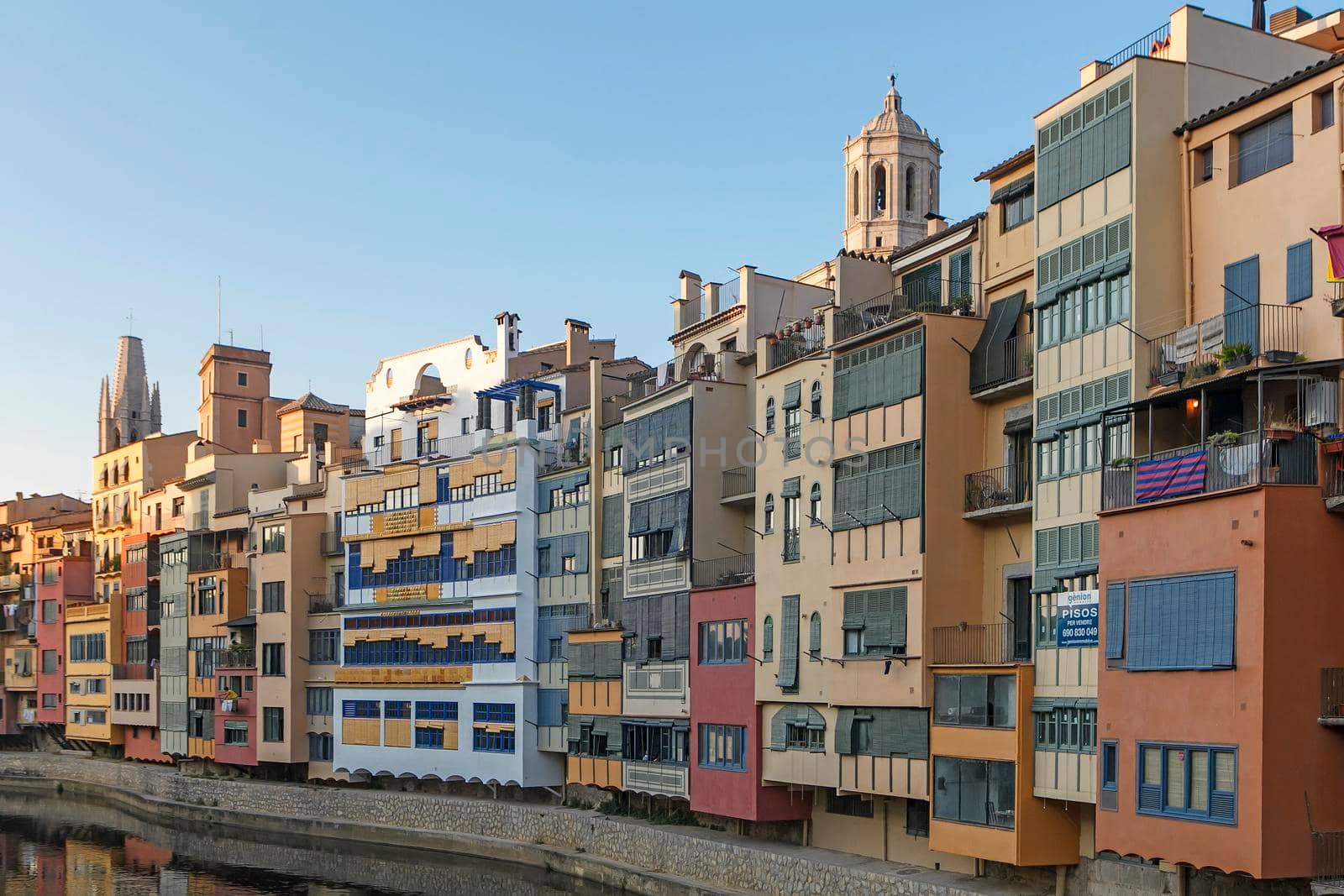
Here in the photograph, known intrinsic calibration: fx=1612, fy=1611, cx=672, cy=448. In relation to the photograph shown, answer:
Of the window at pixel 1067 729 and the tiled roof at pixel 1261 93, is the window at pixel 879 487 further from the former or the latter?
the tiled roof at pixel 1261 93

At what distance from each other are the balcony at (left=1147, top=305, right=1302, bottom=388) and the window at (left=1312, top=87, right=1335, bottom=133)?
3.25m

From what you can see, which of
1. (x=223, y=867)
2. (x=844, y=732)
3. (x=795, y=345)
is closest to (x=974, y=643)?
(x=844, y=732)

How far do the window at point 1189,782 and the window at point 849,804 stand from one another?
12.2 m

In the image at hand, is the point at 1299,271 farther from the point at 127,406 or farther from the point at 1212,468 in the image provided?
the point at 127,406

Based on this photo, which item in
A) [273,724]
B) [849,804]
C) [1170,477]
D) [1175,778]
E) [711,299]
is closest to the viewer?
[1175,778]

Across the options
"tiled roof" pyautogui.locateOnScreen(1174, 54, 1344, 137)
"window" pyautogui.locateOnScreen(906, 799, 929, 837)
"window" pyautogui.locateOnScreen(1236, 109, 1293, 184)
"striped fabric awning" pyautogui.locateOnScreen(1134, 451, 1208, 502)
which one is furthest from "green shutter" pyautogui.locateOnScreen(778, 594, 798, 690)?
"window" pyautogui.locateOnScreen(1236, 109, 1293, 184)

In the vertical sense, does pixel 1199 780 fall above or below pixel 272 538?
below

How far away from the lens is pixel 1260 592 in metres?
26.7

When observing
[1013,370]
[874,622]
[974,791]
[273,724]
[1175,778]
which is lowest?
[273,724]

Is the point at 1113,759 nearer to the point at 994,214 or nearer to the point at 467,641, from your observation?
the point at 994,214

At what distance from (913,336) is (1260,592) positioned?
42.3ft

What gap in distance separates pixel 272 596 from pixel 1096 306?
47.3 m

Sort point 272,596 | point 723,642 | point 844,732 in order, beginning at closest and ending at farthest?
point 844,732
point 723,642
point 272,596

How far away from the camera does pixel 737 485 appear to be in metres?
47.6
